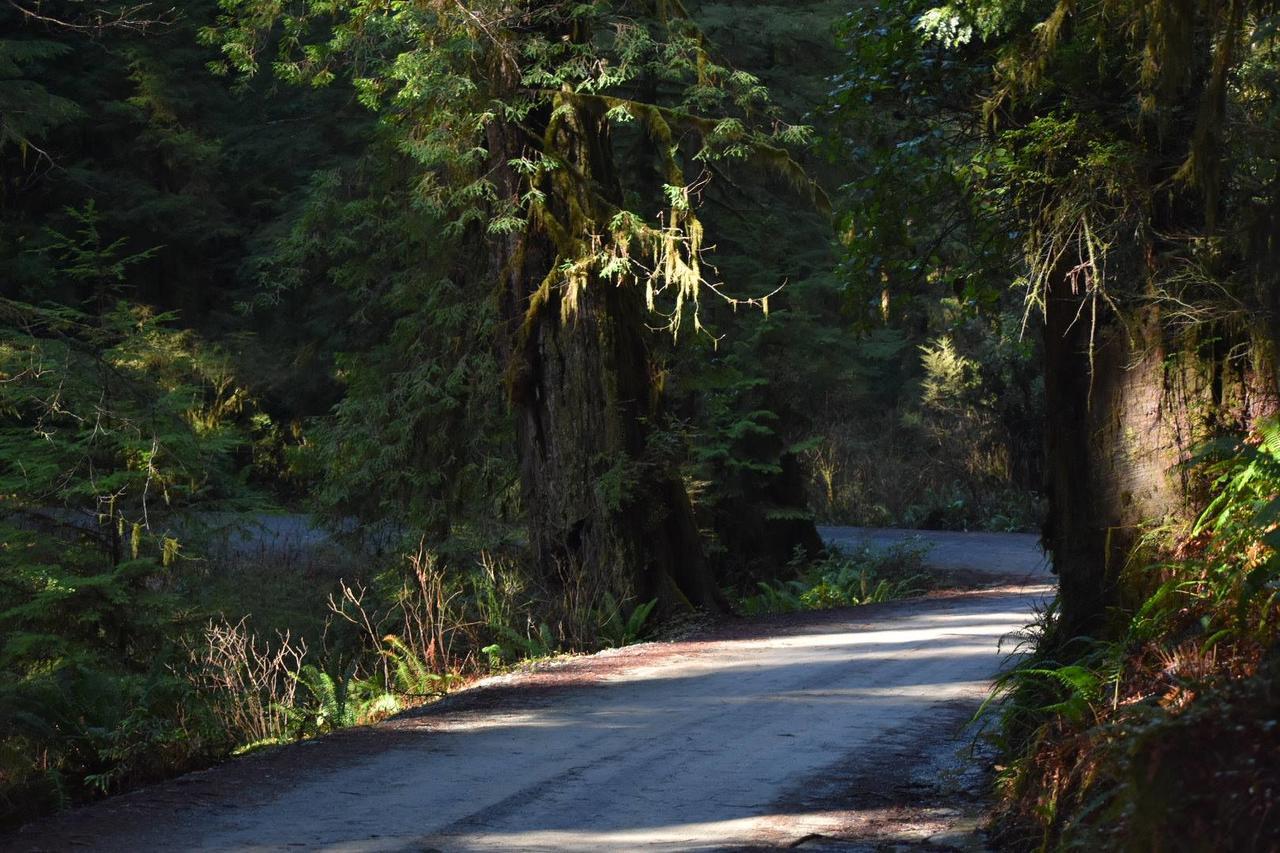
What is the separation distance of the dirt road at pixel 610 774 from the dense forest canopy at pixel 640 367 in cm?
81

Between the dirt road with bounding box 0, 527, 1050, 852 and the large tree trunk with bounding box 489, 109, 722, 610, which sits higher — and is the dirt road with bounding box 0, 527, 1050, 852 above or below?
below

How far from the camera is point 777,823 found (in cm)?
660

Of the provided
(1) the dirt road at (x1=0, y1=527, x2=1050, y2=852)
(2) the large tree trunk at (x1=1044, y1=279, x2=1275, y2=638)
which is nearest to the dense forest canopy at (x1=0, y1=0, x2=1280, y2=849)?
(2) the large tree trunk at (x1=1044, y1=279, x2=1275, y2=638)

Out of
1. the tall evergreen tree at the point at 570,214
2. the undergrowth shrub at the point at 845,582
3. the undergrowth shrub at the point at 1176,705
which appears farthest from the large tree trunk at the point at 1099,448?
the undergrowth shrub at the point at 845,582

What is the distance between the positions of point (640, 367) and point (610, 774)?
8.76 metres

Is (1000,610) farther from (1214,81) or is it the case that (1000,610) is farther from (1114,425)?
(1214,81)

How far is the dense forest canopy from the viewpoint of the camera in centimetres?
719

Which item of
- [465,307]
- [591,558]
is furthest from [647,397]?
[465,307]

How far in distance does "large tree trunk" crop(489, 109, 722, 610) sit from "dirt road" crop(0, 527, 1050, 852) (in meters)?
3.28

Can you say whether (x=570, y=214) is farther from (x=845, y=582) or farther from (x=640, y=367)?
(x=845, y=582)

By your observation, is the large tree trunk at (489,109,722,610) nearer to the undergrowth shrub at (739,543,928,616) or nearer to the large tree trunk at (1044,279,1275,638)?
the undergrowth shrub at (739,543,928,616)

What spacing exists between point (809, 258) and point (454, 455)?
12.2 metres

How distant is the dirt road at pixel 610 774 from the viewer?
639 centimetres

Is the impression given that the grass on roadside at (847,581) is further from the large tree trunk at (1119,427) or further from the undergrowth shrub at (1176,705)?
the undergrowth shrub at (1176,705)
